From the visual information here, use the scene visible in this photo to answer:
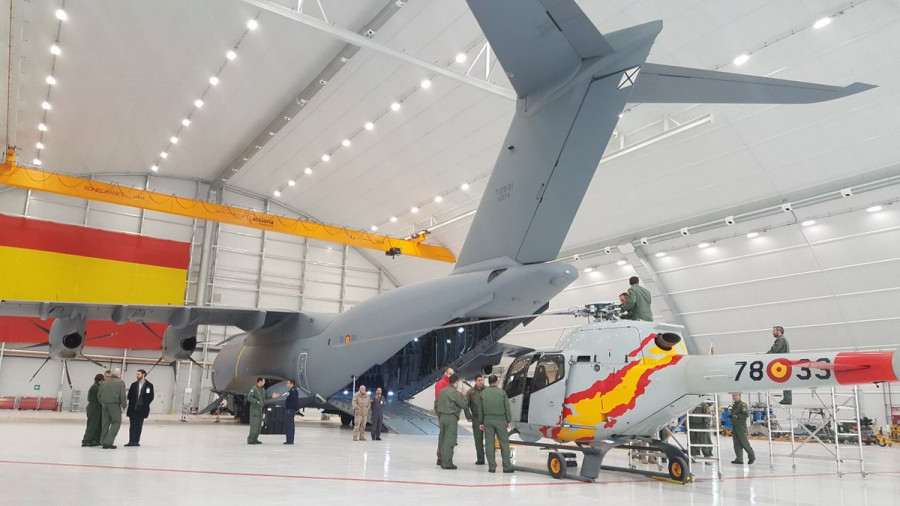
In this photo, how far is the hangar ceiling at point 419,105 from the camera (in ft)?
53.1

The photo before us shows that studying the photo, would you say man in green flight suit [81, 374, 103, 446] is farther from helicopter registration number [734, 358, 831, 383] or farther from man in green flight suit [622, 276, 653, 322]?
helicopter registration number [734, 358, 831, 383]

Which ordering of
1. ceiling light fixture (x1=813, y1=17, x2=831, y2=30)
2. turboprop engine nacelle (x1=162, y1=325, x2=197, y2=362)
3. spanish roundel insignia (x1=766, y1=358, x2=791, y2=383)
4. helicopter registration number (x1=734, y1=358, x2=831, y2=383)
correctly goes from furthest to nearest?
turboprop engine nacelle (x1=162, y1=325, x2=197, y2=362), ceiling light fixture (x1=813, y1=17, x2=831, y2=30), spanish roundel insignia (x1=766, y1=358, x2=791, y2=383), helicopter registration number (x1=734, y1=358, x2=831, y2=383)

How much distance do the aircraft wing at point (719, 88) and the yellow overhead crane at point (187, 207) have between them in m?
20.9

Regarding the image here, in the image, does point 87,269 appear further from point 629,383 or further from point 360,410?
point 629,383

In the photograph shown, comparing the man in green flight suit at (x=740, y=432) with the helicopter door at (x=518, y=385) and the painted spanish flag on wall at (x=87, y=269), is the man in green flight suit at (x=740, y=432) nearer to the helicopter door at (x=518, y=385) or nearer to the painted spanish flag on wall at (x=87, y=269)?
the helicopter door at (x=518, y=385)

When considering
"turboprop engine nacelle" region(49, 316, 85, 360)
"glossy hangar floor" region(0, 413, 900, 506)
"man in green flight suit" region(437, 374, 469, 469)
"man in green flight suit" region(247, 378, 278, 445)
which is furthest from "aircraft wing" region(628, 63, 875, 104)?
"turboprop engine nacelle" region(49, 316, 85, 360)

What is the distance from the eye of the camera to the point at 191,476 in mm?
6527

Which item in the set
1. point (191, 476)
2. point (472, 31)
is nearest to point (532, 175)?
point (191, 476)

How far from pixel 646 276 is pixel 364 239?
41.1 ft

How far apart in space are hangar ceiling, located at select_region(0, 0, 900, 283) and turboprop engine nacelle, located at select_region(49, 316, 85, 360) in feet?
28.2

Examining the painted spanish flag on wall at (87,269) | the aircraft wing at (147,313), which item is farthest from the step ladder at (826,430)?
the painted spanish flag on wall at (87,269)

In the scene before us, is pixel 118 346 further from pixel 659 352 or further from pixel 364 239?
pixel 659 352

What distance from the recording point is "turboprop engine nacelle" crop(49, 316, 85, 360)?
48.2 ft

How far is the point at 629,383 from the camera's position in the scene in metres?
7.58
